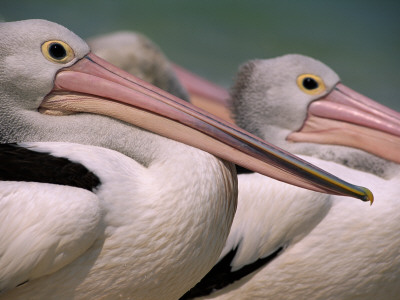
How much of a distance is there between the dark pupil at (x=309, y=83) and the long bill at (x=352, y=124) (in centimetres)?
8

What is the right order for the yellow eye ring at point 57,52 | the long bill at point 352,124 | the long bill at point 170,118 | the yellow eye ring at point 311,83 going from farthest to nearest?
the yellow eye ring at point 311,83
the long bill at point 352,124
the yellow eye ring at point 57,52
the long bill at point 170,118

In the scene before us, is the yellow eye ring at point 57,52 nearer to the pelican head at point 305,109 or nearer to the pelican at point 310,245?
the pelican at point 310,245

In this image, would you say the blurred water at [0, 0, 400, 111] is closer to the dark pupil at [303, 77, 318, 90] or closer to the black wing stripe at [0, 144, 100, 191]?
the dark pupil at [303, 77, 318, 90]

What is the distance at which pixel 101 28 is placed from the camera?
13.8 meters

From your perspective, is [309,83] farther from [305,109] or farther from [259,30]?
[259,30]

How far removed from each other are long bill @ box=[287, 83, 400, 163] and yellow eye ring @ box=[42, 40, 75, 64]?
146 centimetres

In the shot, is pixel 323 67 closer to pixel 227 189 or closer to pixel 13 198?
pixel 227 189

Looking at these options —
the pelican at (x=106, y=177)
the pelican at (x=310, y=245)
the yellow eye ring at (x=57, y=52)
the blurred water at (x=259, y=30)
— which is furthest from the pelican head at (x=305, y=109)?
the blurred water at (x=259, y=30)

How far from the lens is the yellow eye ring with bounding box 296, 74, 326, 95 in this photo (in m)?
3.29

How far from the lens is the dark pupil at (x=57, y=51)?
2.16m

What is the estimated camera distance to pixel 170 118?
6.92 feet

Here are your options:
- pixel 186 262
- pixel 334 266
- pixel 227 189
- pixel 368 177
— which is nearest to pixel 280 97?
pixel 368 177

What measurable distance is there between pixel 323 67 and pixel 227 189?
4.77 feet

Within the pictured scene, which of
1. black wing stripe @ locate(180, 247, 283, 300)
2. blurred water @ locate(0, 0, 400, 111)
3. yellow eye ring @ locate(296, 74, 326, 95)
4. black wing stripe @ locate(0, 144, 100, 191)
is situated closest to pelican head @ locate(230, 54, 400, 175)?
yellow eye ring @ locate(296, 74, 326, 95)
